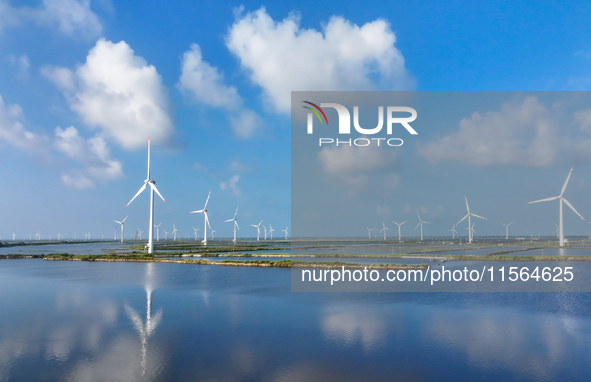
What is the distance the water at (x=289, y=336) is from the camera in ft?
49.1

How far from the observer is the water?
15.0 m

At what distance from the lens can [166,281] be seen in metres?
40.7

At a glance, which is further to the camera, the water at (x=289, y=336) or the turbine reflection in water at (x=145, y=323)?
the turbine reflection in water at (x=145, y=323)

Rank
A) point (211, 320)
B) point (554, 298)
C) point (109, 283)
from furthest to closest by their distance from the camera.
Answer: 1. point (109, 283)
2. point (554, 298)
3. point (211, 320)

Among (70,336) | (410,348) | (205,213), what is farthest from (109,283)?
(205,213)

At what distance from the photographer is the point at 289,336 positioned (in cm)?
2003

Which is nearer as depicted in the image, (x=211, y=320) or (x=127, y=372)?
(x=127, y=372)

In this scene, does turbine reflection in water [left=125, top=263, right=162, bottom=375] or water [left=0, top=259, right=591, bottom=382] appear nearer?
water [left=0, top=259, right=591, bottom=382]

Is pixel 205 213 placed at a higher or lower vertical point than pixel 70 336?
higher

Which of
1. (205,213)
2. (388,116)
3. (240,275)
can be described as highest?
(388,116)

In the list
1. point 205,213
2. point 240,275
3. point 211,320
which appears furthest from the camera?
point 205,213

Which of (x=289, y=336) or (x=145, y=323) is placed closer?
(x=289, y=336)

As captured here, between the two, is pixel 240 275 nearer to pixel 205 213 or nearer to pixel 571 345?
pixel 571 345

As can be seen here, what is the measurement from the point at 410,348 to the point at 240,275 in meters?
30.8
